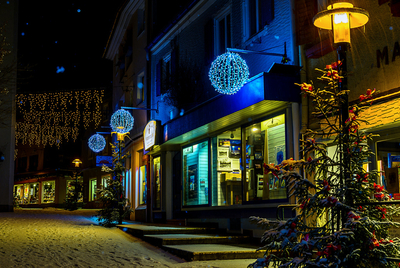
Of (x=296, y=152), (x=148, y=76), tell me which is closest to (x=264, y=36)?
(x=296, y=152)

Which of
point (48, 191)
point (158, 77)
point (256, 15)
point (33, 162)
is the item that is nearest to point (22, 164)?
point (33, 162)

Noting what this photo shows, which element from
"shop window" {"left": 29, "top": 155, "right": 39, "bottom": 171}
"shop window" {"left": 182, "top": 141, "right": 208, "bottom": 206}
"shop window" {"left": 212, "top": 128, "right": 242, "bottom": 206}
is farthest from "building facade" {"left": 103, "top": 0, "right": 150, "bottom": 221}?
"shop window" {"left": 29, "top": 155, "right": 39, "bottom": 171}

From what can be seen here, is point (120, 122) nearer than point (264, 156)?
No

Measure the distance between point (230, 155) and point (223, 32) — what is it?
3.73 meters

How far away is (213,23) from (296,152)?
5780 mm

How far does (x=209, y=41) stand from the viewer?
13.2m

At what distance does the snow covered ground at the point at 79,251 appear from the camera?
7469mm

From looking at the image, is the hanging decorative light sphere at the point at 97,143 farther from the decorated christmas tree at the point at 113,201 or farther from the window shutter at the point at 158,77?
the decorated christmas tree at the point at 113,201

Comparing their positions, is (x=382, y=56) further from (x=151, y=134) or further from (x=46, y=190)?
(x=46, y=190)

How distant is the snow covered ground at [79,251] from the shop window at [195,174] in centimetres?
281

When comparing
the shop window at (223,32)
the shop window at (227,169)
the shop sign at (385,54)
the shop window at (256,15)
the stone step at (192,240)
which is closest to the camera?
the shop sign at (385,54)

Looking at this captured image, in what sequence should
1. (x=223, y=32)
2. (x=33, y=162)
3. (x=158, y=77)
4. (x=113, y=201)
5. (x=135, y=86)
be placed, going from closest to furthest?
(x=223, y=32) → (x=113, y=201) → (x=158, y=77) → (x=135, y=86) → (x=33, y=162)

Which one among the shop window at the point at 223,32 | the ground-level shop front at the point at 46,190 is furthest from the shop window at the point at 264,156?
the ground-level shop front at the point at 46,190

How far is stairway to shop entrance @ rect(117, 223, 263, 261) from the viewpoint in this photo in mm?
8086
